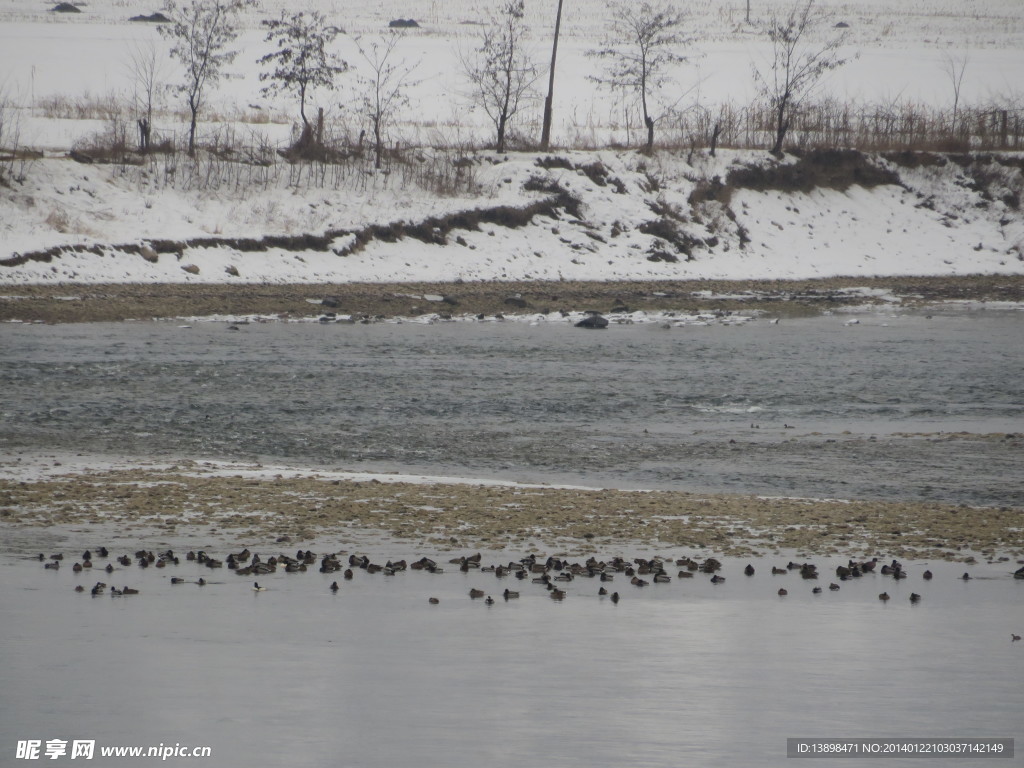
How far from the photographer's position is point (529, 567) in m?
9.14

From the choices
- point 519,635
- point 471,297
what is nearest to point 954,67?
point 471,297

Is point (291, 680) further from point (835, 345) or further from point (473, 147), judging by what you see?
point (473, 147)

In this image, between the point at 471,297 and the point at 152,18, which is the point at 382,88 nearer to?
the point at 152,18

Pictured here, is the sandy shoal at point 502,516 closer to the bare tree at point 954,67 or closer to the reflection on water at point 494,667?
the reflection on water at point 494,667

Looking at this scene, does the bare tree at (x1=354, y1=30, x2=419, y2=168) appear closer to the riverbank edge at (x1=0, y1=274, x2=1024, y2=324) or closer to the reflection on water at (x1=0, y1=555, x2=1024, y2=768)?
the riverbank edge at (x1=0, y1=274, x2=1024, y2=324)

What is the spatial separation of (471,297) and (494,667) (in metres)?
27.7

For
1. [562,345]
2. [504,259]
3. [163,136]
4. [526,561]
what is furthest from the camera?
[163,136]

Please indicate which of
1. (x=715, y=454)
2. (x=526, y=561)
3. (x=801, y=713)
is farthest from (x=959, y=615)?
(x=715, y=454)

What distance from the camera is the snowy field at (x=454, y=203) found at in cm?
3669

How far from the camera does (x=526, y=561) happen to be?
30.3 feet

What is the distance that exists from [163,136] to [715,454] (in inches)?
1459

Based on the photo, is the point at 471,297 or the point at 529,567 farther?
the point at 471,297

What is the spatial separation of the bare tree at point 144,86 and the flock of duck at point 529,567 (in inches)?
1462

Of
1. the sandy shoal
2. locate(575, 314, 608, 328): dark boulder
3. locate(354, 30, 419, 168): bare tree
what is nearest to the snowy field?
locate(354, 30, 419, 168): bare tree
